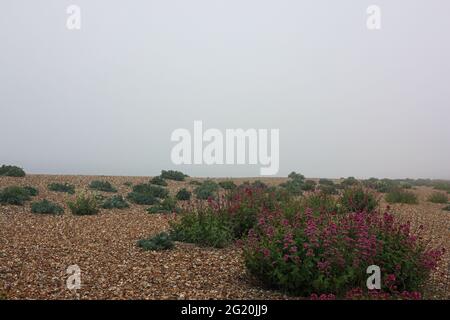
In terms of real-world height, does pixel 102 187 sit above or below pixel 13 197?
below

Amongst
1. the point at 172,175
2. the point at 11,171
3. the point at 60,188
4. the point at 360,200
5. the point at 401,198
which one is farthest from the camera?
the point at 172,175

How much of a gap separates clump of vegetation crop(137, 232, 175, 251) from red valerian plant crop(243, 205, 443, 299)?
224cm

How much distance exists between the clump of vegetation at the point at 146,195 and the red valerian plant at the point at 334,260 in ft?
33.2

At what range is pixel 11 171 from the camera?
20906 millimetres

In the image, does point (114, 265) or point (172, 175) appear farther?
point (172, 175)

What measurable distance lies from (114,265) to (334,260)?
3.70 meters

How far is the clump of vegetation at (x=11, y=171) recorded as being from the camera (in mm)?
20688

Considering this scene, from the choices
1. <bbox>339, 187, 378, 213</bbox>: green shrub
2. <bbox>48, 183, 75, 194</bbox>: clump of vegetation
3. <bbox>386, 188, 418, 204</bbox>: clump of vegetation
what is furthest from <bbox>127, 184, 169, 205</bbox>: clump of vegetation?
<bbox>386, 188, 418, 204</bbox>: clump of vegetation

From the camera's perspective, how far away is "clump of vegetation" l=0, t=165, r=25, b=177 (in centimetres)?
2069

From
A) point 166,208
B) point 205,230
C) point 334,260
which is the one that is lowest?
point 166,208

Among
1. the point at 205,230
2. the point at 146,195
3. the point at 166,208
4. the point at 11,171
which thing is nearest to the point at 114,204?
the point at 166,208

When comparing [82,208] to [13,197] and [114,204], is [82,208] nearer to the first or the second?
[114,204]

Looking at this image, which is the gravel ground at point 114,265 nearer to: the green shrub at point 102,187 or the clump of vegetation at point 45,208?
the clump of vegetation at point 45,208

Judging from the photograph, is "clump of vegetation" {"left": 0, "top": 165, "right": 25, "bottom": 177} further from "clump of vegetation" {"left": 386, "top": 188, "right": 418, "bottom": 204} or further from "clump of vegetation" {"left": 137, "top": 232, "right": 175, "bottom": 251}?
"clump of vegetation" {"left": 386, "top": 188, "right": 418, "bottom": 204}
